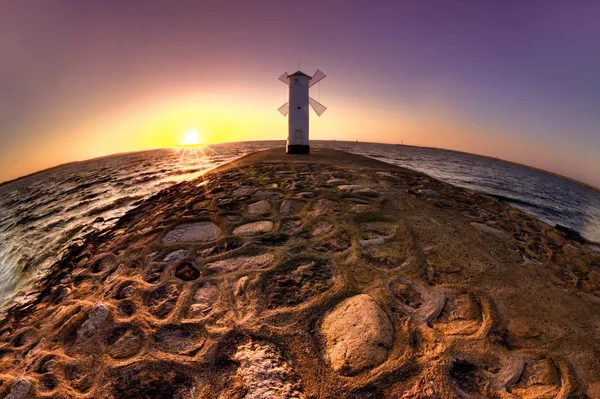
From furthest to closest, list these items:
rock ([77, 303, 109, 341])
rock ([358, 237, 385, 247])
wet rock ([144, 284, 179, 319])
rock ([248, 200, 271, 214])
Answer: rock ([248, 200, 271, 214]), rock ([358, 237, 385, 247]), wet rock ([144, 284, 179, 319]), rock ([77, 303, 109, 341])

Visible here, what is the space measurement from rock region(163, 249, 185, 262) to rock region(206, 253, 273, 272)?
1.91ft

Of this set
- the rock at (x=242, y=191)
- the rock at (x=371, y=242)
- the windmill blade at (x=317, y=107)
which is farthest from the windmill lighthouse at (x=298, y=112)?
the rock at (x=371, y=242)

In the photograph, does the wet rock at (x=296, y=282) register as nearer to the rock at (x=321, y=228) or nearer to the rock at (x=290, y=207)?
the rock at (x=321, y=228)

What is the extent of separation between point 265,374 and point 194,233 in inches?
120

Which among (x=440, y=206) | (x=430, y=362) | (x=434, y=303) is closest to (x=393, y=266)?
(x=434, y=303)

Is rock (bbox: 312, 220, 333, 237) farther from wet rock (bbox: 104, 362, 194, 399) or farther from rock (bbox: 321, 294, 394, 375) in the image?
wet rock (bbox: 104, 362, 194, 399)

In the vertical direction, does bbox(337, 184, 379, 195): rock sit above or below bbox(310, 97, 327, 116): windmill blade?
below

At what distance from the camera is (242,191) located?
264 inches

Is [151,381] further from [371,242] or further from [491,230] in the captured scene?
[491,230]

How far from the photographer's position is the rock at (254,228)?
4.64 meters

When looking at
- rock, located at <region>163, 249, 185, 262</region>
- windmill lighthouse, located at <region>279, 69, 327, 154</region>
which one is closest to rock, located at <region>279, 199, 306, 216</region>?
rock, located at <region>163, 249, 185, 262</region>

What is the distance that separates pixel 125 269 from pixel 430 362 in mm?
4038

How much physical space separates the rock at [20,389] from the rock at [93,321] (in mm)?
474

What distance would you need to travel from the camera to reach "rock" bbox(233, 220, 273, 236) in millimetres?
4641
